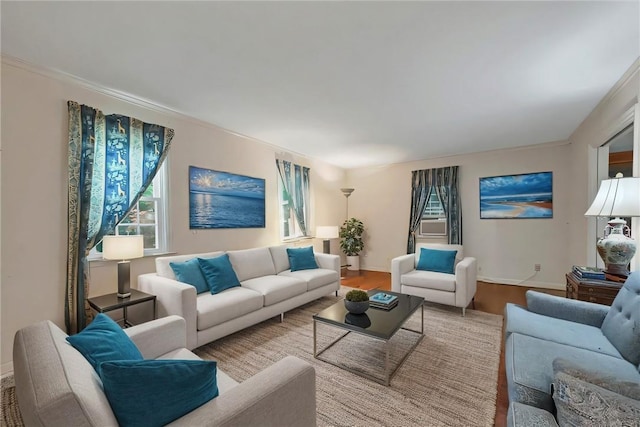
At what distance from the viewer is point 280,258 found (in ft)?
12.8

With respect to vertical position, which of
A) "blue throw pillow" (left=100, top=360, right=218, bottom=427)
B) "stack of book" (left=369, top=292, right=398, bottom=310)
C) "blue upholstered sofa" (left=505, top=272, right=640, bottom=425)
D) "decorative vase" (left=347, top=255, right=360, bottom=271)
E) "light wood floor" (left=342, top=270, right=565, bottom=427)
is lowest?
"light wood floor" (left=342, top=270, right=565, bottom=427)

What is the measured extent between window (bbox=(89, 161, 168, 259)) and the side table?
62cm

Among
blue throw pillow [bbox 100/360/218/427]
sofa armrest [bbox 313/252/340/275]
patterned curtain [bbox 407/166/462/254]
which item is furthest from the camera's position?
patterned curtain [bbox 407/166/462/254]

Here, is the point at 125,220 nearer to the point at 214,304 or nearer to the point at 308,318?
the point at 214,304

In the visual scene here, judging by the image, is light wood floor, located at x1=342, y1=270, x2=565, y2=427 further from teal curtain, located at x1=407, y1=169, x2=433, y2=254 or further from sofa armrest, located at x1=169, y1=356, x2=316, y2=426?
sofa armrest, located at x1=169, y1=356, x2=316, y2=426

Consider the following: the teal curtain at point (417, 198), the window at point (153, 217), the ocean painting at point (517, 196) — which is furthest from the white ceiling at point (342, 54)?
the teal curtain at point (417, 198)

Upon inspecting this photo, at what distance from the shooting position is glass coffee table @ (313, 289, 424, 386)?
2.02 metres

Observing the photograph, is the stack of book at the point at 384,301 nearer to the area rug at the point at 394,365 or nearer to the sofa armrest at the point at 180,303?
the area rug at the point at 394,365

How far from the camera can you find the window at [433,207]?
5.45 meters

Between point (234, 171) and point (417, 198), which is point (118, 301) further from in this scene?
point (417, 198)

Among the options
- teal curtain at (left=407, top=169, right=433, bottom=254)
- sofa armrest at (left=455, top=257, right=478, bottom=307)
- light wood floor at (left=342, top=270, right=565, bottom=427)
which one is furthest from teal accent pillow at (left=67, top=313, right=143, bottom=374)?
teal curtain at (left=407, top=169, right=433, bottom=254)

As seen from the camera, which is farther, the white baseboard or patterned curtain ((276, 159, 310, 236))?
patterned curtain ((276, 159, 310, 236))

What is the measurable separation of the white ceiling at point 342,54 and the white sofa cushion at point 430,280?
1.99m

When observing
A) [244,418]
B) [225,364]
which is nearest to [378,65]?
[244,418]
